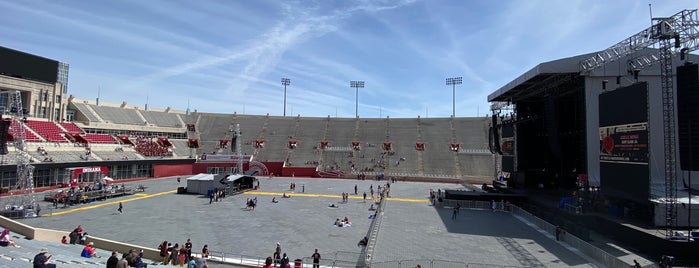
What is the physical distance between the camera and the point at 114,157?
47781 millimetres

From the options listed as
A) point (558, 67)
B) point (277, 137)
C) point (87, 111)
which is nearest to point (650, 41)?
point (558, 67)

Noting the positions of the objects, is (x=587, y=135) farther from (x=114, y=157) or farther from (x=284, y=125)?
(x=284, y=125)

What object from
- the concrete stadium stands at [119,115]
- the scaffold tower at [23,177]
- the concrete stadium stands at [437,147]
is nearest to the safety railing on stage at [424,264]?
the scaffold tower at [23,177]

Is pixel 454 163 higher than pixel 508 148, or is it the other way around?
pixel 508 148

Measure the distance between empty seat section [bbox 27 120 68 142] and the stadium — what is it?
0.22 metres

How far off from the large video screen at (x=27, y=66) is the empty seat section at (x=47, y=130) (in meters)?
5.50

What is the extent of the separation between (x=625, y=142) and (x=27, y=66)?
189 ft

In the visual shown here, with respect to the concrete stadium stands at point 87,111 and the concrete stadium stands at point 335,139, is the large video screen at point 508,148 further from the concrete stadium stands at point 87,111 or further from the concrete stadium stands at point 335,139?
the concrete stadium stands at point 87,111

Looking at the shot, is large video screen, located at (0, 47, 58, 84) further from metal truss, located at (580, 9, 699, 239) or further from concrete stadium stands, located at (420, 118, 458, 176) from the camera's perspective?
metal truss, located at (580, 9, 699, 239)

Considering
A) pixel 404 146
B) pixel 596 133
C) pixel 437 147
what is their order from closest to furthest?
pixel 596 133 < pixel 437 147 < pixel 404 146

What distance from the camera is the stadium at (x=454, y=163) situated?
19.6 meters

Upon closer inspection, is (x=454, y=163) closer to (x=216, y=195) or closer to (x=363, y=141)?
(x=363, y=141)

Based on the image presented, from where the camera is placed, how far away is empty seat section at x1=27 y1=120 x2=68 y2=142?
42.7 meters

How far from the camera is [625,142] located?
22875 mm
